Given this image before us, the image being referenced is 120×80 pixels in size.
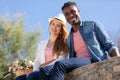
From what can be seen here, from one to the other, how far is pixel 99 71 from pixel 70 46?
0.64 m

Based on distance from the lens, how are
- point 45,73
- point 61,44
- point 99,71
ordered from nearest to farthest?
point 99,71 → point 45,73 → point 61,44

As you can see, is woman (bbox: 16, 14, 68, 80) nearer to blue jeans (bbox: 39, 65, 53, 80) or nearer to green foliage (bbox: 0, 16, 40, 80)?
blue jeans (bbox: 39, 65, 53, 80)

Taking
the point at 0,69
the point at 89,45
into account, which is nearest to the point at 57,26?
the point at 89,45

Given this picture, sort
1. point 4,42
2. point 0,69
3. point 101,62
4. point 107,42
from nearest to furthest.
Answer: point 101,62, point 107,42, point 0,69, point 4,42

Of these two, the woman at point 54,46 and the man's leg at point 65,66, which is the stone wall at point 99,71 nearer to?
the man's leg at point 65,66

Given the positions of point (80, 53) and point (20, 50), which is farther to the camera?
point (20, 50)

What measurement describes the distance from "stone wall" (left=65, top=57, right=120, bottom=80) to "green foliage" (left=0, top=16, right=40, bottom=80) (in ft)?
30.3

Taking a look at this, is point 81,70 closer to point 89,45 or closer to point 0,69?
point 89,45

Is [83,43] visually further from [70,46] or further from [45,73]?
[45,73]

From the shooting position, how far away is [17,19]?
46.6 feet

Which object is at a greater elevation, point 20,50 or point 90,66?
point 90,66

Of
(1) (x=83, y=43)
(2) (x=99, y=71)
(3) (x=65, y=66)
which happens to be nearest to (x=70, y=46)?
(1) (x=83, y=43)

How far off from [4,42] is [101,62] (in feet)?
33.4

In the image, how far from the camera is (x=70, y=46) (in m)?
4.07
